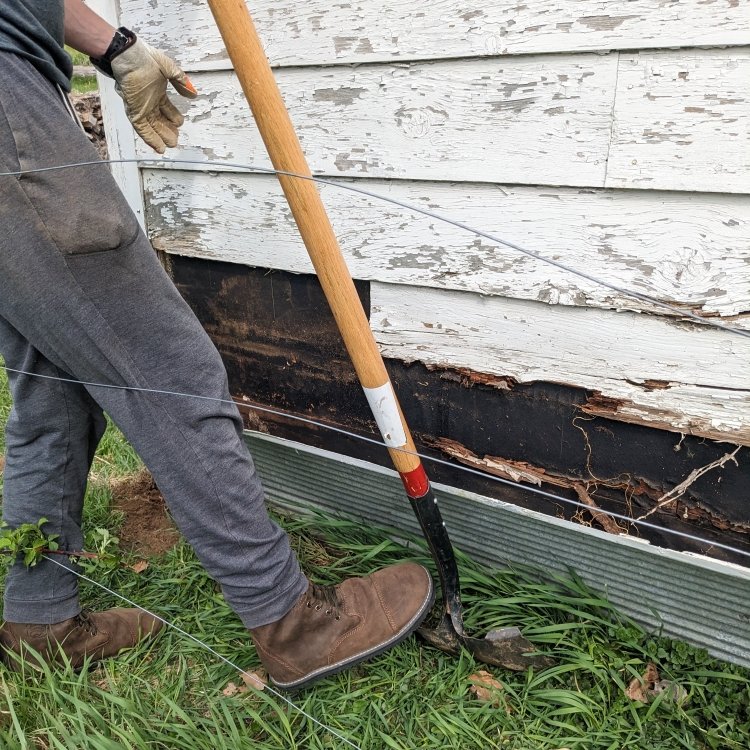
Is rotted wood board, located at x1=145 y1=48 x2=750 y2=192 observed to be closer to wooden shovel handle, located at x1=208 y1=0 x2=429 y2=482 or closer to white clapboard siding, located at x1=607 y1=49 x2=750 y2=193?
white clapboard siding, located at x1=607 y1=49 x2=750 y2=193

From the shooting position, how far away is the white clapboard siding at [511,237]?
146cm

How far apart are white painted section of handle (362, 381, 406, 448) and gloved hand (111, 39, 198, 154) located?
861 mm

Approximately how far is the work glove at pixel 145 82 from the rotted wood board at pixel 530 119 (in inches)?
11.0

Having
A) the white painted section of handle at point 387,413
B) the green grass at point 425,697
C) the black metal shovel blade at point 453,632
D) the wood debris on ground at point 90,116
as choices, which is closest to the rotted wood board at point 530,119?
the white painted section of handle at point 387,413

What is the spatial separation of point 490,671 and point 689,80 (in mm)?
1466

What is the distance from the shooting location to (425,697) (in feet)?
5.56

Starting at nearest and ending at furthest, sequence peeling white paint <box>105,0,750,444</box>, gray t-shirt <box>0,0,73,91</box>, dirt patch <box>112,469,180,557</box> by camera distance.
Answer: gray t-shirt <box>0,0,73,91</box>
peeling white paint <box>105,0,750,444</box>
dirt patch <box>112,469,180,557</box>

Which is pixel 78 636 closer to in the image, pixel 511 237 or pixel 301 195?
pixel 301 195

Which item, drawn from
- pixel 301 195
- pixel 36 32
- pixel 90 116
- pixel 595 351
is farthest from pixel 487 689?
pixel 90 116

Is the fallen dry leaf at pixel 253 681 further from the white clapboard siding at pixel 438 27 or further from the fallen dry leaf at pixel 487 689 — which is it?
the white clapboard siding at pixel 438 27

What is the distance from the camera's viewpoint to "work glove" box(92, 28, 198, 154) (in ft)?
5.19

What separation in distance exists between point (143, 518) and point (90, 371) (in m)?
1.13

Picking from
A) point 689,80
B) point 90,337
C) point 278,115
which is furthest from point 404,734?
point 689,80

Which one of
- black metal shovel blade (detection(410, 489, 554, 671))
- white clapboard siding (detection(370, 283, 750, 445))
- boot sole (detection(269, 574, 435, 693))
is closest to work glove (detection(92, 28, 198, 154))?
white clapboard siding (detection(370, 283, 750, 445))
